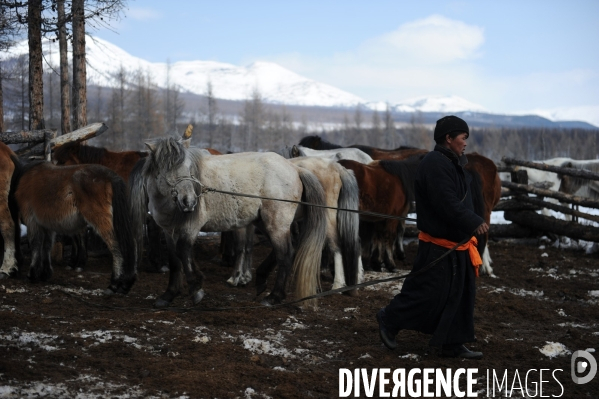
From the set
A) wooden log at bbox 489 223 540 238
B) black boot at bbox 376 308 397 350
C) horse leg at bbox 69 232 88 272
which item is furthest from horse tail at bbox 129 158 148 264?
wooden log at bbox 489 223 540 238

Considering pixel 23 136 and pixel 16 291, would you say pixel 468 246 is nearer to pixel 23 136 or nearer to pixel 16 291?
pixel 16 291

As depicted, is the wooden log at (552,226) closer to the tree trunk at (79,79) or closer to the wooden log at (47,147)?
the tree trunk at (79,79)

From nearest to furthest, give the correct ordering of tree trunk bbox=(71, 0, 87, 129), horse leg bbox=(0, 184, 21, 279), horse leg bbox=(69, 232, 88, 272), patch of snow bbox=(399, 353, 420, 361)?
patch of snow bbox=(399, 353, 420, 361)
horse leg bbox=(0, 184, 21, 279)
horse leg bbox=(69, 232, 88, 272)
tree trunk bbox=(71, 0, 87, 129)

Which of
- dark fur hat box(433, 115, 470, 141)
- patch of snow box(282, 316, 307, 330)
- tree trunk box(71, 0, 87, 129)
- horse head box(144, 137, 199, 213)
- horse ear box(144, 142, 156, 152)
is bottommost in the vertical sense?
patch of snow box(282, 316, 307, 330)

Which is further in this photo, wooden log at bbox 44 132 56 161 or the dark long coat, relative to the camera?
wooden log at bbox 44 132 56 161

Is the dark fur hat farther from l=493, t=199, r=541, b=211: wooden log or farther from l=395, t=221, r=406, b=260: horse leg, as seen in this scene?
l=493, t=199, r=541, b=211: wooden log

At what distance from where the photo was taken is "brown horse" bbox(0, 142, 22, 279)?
8383 mm

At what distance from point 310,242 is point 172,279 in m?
1.70

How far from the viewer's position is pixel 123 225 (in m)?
7.85

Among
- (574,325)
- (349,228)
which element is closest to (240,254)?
(349,228)

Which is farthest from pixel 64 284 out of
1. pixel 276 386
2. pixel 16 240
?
pixel 276 386

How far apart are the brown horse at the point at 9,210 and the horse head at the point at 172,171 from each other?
2783 mm

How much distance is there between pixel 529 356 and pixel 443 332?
3.12ft

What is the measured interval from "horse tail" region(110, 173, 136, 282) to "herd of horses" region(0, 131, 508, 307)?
13 mm
